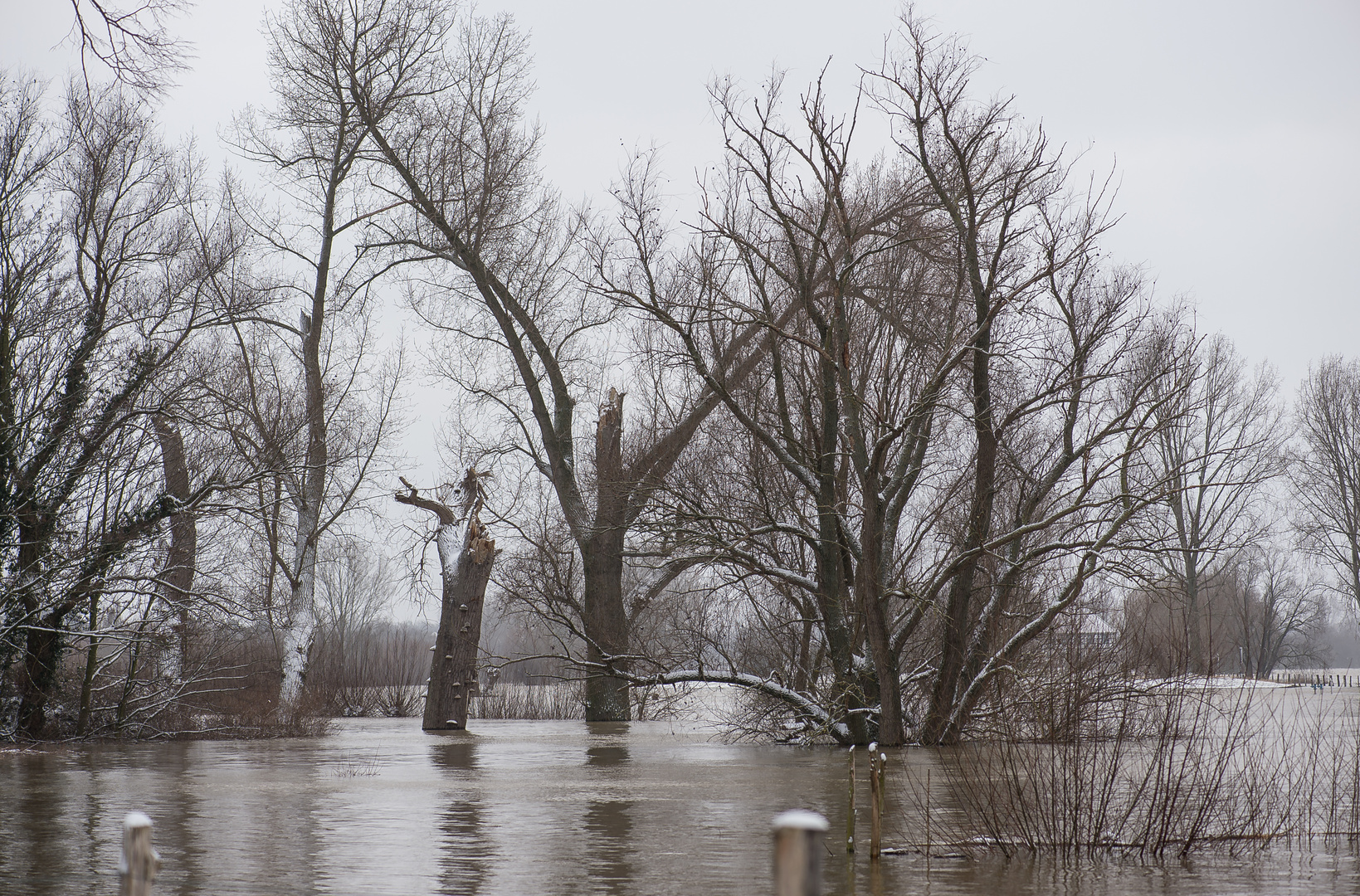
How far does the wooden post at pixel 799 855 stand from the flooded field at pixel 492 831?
5.78 m

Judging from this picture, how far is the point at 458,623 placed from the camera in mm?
26109

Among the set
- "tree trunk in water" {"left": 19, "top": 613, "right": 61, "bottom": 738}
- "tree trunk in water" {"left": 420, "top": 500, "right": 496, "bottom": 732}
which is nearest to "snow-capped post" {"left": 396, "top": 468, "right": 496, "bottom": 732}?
"tree trunk in water" {"left": 420, "top": 500, "right": 496, "bottom": 732}

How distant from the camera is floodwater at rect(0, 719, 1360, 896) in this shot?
7.98 m

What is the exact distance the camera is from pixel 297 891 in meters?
7.44

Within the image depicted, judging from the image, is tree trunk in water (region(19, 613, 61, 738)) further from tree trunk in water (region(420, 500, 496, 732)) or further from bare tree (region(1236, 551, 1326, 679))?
bare tree (region(1236, 551, 1326, 679))

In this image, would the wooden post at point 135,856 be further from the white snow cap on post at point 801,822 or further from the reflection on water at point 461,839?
the reflection on water at point 461,839

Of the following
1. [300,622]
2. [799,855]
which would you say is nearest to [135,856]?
[799,855]

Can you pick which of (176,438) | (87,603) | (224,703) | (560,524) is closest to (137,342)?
(176,438)

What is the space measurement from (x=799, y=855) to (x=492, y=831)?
8717 millimetres

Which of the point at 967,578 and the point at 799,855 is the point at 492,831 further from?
the point at 967,578

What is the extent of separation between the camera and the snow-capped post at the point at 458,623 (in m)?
26.1

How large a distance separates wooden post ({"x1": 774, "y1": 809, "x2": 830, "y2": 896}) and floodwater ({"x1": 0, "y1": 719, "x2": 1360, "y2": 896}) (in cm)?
576

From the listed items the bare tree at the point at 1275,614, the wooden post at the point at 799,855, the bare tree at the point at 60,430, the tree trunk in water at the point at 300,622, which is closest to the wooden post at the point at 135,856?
the wooden post at the point at 799,855

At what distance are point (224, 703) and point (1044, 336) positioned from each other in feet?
59.6
